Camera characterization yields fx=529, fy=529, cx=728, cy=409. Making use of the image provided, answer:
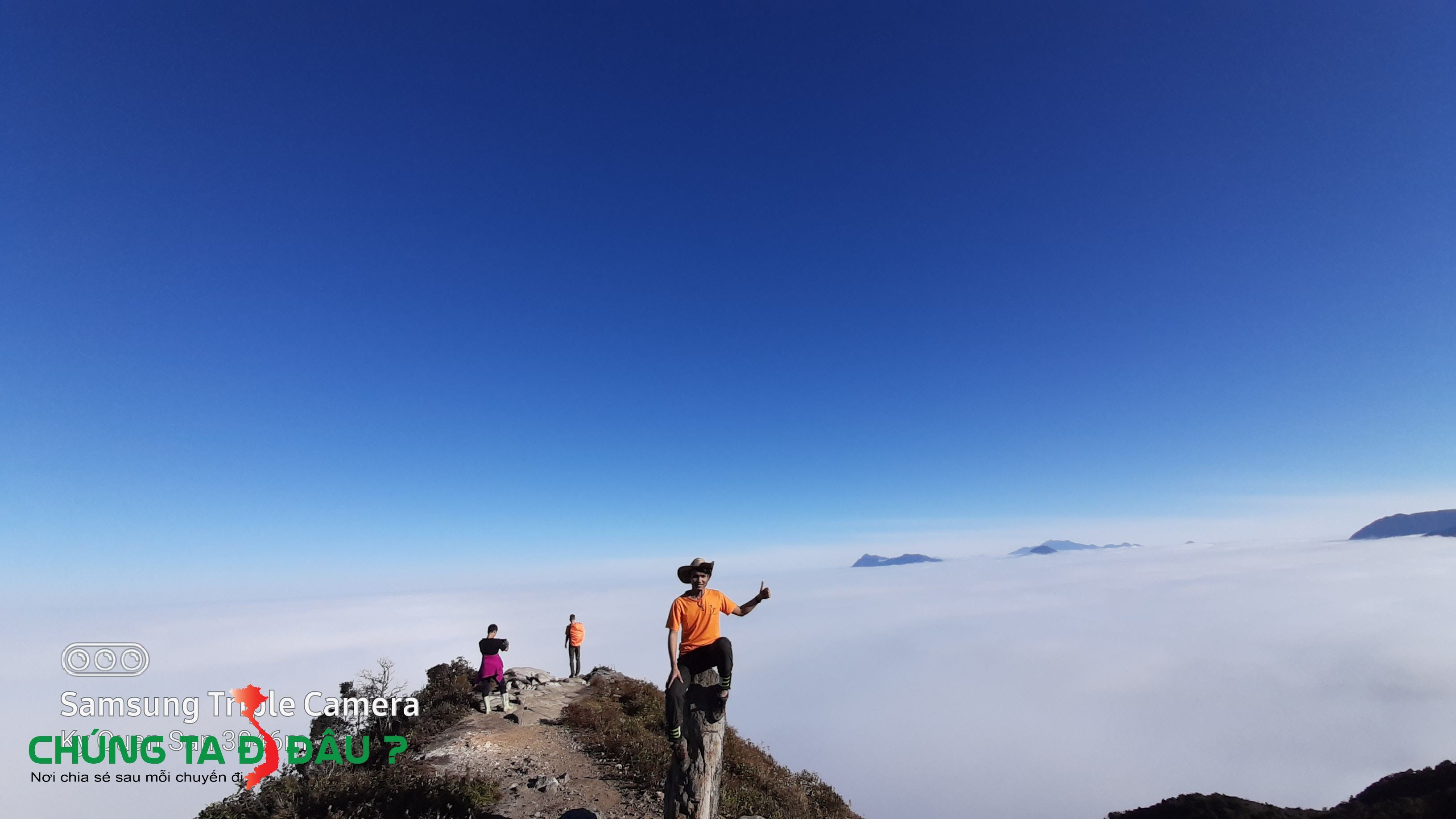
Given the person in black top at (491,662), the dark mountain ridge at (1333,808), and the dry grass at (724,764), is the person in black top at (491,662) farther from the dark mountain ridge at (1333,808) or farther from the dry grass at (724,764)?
the dark mountain ridge at (1333,808)

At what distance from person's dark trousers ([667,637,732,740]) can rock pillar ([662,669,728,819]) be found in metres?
0.08

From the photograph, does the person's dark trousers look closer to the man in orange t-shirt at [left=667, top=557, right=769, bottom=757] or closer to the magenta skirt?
the man in orange t-shirt at [left=667, top=557, right=769, bottom=757]

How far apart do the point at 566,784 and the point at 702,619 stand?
8.03 m

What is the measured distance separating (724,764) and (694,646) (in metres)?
8.80

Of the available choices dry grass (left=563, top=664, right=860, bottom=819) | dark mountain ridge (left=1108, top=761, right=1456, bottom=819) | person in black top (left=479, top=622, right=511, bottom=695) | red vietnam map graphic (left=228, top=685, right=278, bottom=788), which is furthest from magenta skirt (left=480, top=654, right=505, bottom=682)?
dark mountain ridge (left=1108, top=761, right=1456, bottom=819)

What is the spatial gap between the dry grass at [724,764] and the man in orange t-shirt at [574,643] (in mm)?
2625

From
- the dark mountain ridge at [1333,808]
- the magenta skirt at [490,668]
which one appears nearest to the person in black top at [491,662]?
the magenta skirt at [490,668]

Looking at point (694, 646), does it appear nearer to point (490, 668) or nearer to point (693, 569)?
point (693, 569)

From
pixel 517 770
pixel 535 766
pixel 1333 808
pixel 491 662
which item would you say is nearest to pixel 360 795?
pixel 517 770

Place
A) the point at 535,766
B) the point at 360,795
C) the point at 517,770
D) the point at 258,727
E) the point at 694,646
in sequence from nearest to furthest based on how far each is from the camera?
the point at 694,646
the point at 360,795
the point at 258,727
the point at 517,770
the point at 535,766

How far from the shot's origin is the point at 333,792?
9.09m

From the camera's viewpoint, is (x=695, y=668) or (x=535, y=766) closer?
(x=695, y=668)

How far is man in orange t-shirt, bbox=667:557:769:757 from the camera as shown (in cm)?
648

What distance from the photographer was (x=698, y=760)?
6.63m
